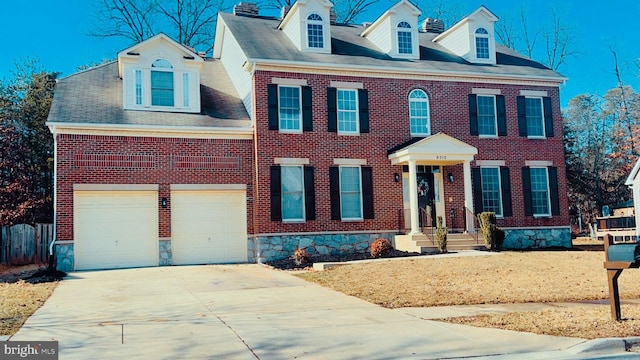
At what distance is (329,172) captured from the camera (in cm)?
2002

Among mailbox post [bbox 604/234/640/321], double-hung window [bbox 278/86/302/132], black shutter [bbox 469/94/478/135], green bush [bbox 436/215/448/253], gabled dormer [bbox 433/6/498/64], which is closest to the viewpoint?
mailbox post [bbox 604/234/640/321]

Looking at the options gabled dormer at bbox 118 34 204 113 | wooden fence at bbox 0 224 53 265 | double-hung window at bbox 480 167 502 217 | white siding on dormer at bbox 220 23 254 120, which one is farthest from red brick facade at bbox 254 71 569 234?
wooden fence at bbox 0 224 53 265

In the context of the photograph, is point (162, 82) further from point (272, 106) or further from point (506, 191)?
point (506, 191)

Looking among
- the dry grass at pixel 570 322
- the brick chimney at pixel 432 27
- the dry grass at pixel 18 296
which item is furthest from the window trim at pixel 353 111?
the dry grass at pixel 570 322

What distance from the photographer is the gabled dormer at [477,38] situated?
22969 millimetres

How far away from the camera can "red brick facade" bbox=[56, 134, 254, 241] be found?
17.6 meters

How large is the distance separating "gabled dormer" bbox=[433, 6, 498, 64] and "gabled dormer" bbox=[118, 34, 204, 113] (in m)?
10.3

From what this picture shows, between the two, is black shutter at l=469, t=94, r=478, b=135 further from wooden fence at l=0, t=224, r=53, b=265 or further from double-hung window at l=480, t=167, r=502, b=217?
wooden fence at l=0, t=224, r=53, b=265

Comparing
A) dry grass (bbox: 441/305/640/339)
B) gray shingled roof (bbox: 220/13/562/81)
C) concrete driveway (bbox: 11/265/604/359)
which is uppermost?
gray shingled roof (bbox: 220/13/562/81)

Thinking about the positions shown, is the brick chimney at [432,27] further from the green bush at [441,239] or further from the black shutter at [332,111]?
the green bush at [441,239]

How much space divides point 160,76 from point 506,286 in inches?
518

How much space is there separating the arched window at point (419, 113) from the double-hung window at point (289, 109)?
4.16 metres

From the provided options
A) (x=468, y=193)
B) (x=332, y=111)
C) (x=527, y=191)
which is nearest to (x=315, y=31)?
(x=332, y=111)

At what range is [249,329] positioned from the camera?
27.4ft
